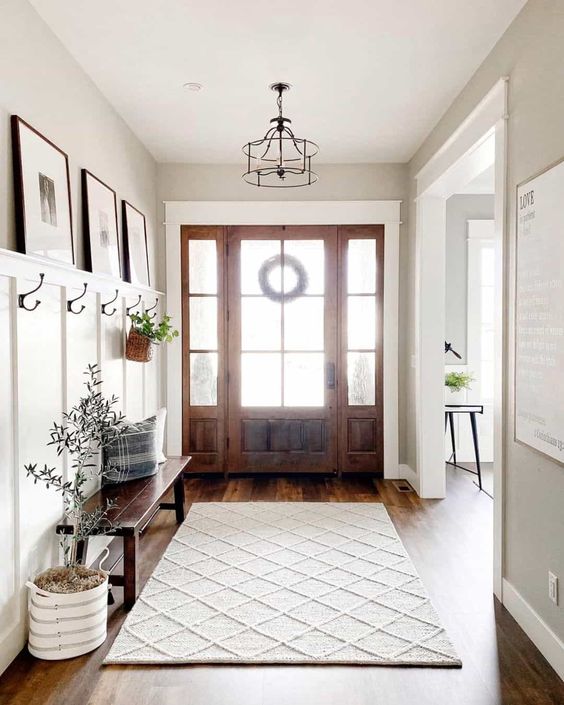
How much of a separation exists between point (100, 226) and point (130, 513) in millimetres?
1624

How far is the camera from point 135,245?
4.30m

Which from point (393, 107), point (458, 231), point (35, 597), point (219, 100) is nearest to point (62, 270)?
point (35, 597)

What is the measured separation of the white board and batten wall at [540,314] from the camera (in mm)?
2221

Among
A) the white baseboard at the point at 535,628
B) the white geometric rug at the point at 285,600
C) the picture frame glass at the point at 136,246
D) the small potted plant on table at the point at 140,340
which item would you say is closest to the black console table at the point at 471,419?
the white geometric rug at the point at 285,600

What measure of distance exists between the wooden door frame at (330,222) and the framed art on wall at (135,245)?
464 mm

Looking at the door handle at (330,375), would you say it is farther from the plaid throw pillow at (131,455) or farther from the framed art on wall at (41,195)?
the framed art on wall at (41,195)

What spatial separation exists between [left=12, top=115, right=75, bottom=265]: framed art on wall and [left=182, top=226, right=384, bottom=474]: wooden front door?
2365 mm

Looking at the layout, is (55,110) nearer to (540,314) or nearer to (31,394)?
(31,394)

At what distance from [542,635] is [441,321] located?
268cm

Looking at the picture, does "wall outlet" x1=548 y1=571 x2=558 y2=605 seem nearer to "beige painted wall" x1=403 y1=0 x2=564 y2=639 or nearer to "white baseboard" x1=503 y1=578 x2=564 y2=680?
"beige painted wall" x1=403 y1=0 x2=564 y2=639

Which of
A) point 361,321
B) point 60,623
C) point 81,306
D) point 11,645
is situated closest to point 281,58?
point 81,306

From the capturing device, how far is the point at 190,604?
2.80 m

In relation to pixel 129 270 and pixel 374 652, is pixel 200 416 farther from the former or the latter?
pixel 374 652

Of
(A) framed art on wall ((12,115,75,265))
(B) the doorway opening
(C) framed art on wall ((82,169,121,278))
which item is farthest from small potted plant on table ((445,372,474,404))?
(A) framed art on wall ((12,115,75,265))
